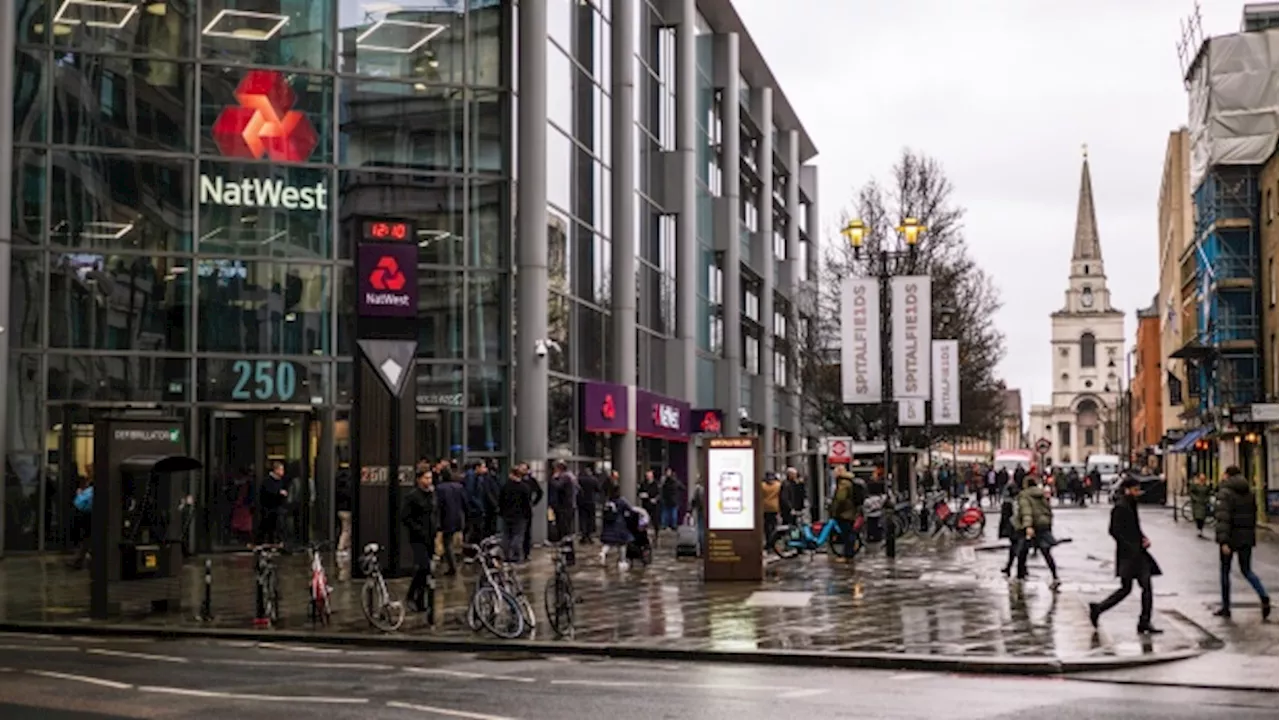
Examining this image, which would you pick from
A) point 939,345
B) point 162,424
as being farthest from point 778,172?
point 162,424

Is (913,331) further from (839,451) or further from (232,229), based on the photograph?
(232,229)

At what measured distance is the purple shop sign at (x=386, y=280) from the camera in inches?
1049

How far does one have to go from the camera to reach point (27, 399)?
33719 millimetres

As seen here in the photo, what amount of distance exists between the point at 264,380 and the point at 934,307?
2511cm

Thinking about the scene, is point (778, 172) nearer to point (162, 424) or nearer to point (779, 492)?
point (779, 492)

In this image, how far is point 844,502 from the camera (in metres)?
32.2

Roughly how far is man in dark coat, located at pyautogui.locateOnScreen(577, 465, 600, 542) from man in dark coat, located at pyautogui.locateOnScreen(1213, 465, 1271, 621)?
777 inches

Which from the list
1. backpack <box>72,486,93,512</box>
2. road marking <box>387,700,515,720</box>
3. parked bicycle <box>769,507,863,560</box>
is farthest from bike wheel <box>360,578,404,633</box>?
parked bicycle <box>769,507,863,560</box>

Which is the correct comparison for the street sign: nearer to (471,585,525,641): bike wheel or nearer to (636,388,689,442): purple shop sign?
(636,388,689,442): purple shop sign

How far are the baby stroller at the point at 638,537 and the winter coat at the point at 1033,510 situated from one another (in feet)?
22.9

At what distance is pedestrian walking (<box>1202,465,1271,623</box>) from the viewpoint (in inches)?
810

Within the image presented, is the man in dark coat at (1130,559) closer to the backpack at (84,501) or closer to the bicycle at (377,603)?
the bicycle at (377,603)

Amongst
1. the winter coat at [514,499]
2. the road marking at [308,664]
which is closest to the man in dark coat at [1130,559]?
the road marking at [308,664]

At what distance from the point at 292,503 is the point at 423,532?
14.7 metres
